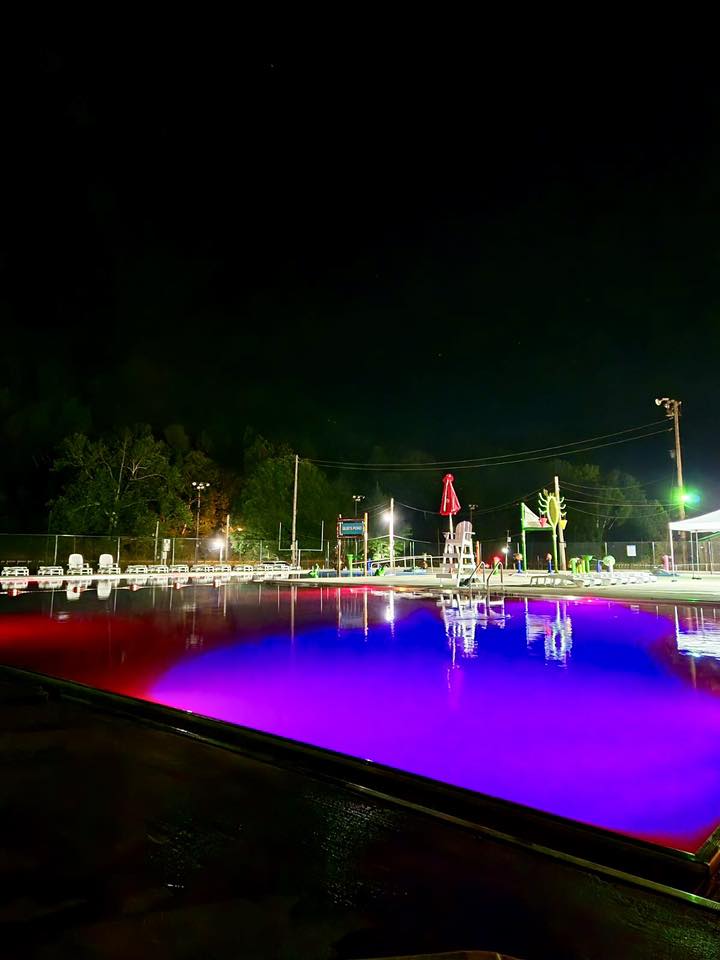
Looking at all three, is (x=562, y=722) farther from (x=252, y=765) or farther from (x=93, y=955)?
(x=93, y=955)

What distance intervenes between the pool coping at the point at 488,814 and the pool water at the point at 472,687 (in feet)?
0.63

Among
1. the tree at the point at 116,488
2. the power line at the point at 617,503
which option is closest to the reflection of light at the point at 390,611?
the tree at the point at 116,488

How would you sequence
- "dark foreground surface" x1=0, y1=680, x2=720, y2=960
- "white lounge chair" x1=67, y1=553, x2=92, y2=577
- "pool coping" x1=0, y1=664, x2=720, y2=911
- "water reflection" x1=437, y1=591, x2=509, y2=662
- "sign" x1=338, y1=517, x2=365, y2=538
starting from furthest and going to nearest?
"sign" x1=338, y1=517, x2=365, y2=538 → "white lounge chair" x1=67, y1=553, x2=92, y2=577 → "water reflection" x1=437, y1=591, x2=509, y2=662 → "pool coping" x1=0, y1=664, x2=720, y2=911 → "dark foreground surface" x1=0, y1=680, x2=720, y2=960

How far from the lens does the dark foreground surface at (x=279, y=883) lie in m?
2.07

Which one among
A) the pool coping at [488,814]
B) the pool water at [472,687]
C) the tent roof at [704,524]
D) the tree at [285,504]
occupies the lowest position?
the pool water at [472,687]

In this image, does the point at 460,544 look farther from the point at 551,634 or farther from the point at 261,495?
the point at 261,495

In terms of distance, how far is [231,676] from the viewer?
6586mm

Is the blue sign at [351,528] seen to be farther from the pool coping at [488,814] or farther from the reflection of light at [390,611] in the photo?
the pool coping at [488,814]

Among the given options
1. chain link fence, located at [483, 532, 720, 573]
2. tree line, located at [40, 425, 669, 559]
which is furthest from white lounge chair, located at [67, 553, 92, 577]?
chain link fence, located at [483, 532, 720, 573]

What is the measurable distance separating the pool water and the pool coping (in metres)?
0.19

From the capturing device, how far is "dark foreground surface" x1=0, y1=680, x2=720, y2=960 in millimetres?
2066

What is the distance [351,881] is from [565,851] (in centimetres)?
112

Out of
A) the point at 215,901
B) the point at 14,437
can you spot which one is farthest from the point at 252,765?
the point at 14,437

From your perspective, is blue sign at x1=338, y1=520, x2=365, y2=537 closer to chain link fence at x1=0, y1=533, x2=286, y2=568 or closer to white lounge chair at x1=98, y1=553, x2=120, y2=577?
chain link fence at x1=0, y1=533, x2=286, y2=568
